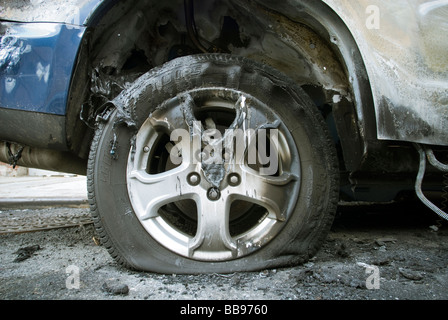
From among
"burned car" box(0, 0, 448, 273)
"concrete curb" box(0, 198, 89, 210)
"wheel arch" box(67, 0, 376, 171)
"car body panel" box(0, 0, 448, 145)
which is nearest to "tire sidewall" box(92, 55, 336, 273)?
"burned car" box(0, 0, 448, 273)

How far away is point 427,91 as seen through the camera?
1.34 metres

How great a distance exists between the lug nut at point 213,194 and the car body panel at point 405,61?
2.52ft

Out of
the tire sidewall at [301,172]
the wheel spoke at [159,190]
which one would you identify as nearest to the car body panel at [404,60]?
the tire sidewall at [301,172]

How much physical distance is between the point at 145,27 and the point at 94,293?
1.34m

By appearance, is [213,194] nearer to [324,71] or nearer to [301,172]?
[301,172]

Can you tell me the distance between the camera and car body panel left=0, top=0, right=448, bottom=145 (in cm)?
133

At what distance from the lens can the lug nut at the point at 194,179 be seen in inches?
52.7

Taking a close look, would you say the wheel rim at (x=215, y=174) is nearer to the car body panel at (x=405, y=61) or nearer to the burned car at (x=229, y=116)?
the burned car at (x=229, y=116)

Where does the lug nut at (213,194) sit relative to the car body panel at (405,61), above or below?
below

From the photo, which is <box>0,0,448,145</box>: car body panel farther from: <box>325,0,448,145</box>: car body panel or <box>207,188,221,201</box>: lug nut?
<box>207,188,221,201</box>: lug nut

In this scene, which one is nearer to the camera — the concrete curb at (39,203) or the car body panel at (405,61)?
the car body panel at (405,61)

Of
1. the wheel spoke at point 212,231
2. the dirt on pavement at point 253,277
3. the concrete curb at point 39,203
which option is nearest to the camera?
the dirt on pavement at point 253,277

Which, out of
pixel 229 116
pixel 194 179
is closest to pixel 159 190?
pixel 194 179
